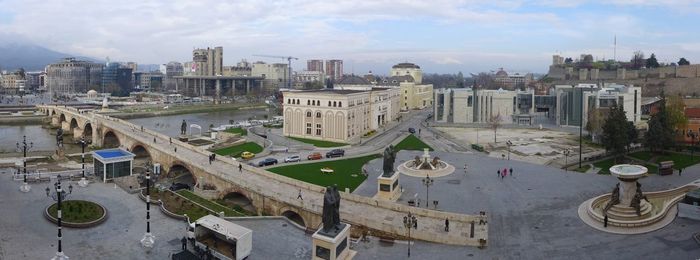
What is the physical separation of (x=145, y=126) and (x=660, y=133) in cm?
6721

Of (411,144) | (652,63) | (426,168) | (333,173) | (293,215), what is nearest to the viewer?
(293,215)

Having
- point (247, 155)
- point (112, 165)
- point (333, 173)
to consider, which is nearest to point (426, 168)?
point (333, 173)

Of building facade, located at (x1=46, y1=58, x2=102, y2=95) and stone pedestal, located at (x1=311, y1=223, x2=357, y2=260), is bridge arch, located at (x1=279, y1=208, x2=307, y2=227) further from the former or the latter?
building facade, located at (x1=46, y1=58, x2=102, y2=95)

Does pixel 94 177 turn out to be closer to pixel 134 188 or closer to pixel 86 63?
pixel 134 188

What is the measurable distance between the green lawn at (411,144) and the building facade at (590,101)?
1807cm

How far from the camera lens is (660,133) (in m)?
41.9

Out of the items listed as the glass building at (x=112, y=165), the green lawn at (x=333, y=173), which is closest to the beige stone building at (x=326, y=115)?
the green lawn at (x=333, y=173)

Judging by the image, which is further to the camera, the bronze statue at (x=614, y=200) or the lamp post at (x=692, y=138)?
the lamp post at (x=692, y=138)

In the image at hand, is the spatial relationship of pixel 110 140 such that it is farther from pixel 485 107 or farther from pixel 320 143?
pixel 485 107

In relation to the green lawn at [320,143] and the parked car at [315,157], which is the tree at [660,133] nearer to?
the parked car at [315,157]

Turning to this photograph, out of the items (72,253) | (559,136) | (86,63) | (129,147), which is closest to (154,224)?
Result: (72,253)

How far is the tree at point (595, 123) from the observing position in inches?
2077

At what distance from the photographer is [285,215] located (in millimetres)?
28172

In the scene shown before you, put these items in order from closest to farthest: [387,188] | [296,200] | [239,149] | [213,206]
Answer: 1. [296,200]
2. [213,206]
3. [387,188]
4. [239,149]
